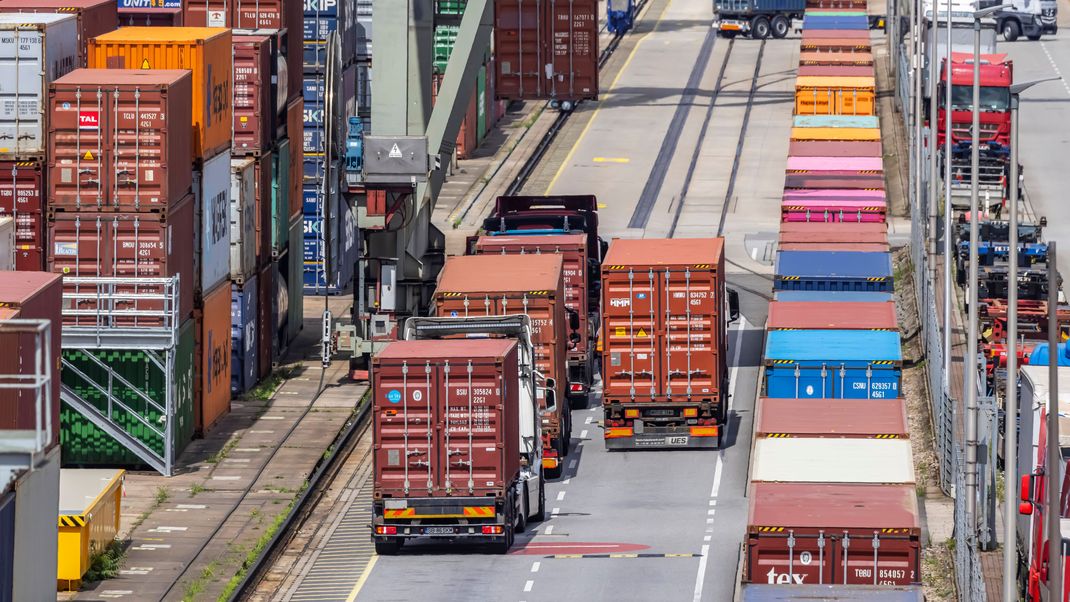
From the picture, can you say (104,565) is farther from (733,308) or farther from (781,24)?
(781,24)

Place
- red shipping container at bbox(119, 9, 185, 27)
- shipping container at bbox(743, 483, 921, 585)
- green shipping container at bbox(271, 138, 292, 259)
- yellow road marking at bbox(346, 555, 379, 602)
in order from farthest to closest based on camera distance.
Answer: red shipping container at bbox(119, 9, 185, 27), green shipping container at bbox(271, 138, 292, 259), yellow road marking at bbox(346, 555, 379, 602), shipping container at bbox(743, 483, 921, 585)

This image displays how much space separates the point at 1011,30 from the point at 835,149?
49.5 metres

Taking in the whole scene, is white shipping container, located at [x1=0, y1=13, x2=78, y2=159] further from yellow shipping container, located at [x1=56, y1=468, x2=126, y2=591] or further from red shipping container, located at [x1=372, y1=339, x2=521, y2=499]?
red shipping container, located at [x1=372, y1=339, x2=521, y2=499]

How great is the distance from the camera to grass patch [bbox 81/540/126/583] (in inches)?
1572

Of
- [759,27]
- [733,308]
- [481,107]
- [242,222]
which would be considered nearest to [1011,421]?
[733,308]

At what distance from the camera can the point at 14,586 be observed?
101 feet

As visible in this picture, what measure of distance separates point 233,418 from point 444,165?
8943 mm

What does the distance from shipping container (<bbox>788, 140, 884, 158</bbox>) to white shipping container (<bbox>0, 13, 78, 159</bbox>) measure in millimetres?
33696

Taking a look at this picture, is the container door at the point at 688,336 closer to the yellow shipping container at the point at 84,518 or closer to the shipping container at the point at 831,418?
the shipping container at the point at 831,418

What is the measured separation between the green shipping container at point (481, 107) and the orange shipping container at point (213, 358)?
141 ft

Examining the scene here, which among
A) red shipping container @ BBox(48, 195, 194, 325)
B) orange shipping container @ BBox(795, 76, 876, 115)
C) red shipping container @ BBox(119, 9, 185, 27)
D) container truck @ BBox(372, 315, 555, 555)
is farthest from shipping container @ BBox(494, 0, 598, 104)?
container truck @ BBox(372, 315, 555, 555)

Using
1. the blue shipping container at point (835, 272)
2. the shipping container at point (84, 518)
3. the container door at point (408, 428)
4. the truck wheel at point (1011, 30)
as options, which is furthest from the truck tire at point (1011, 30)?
the shipping container at point (84, 518)

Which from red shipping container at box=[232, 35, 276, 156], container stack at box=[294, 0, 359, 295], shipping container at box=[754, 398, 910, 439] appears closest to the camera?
shipping container at box=[754, 398, 910, 439]

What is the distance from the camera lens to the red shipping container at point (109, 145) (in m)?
47.3
